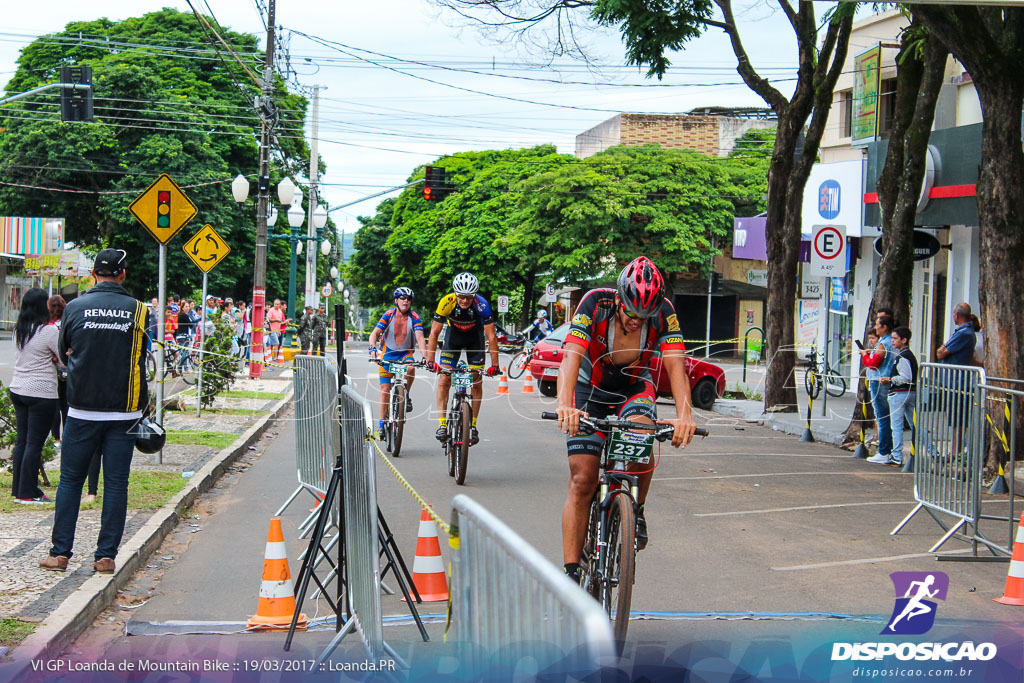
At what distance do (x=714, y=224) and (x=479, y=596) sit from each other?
44812 millimetres

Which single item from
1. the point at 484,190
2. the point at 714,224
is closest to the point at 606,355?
the point at 714,224

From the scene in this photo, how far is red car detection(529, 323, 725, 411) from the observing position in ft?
69.7

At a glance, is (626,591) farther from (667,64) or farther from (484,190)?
(484,190)

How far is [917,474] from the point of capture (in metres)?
9.06

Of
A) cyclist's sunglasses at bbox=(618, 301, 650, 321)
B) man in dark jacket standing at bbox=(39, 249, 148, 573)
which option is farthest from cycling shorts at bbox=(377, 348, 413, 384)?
cyclist's sunglasses at bbox=(618, 301, 650, 321)

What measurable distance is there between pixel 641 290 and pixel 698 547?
129 inches

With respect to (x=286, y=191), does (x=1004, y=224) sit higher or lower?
Result: lower

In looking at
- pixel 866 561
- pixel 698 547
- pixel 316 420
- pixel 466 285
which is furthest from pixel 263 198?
pixel 866 561

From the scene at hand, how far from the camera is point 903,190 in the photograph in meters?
14.8

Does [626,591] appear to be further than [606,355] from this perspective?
No

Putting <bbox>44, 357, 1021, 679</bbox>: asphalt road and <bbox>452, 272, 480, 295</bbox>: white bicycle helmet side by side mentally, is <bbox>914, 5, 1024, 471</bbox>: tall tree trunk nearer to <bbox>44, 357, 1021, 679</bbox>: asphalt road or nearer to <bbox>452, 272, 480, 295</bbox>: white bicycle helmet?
<bbox>44, 357, 1021, 679</bbox>: asphalt road

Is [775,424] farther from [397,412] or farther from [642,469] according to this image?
[642,469]

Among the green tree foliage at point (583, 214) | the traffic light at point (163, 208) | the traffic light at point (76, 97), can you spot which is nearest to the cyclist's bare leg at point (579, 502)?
the traffic light at point (163, 208)

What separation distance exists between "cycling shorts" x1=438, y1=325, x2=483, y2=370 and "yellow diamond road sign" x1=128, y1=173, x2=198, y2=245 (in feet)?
10.2
